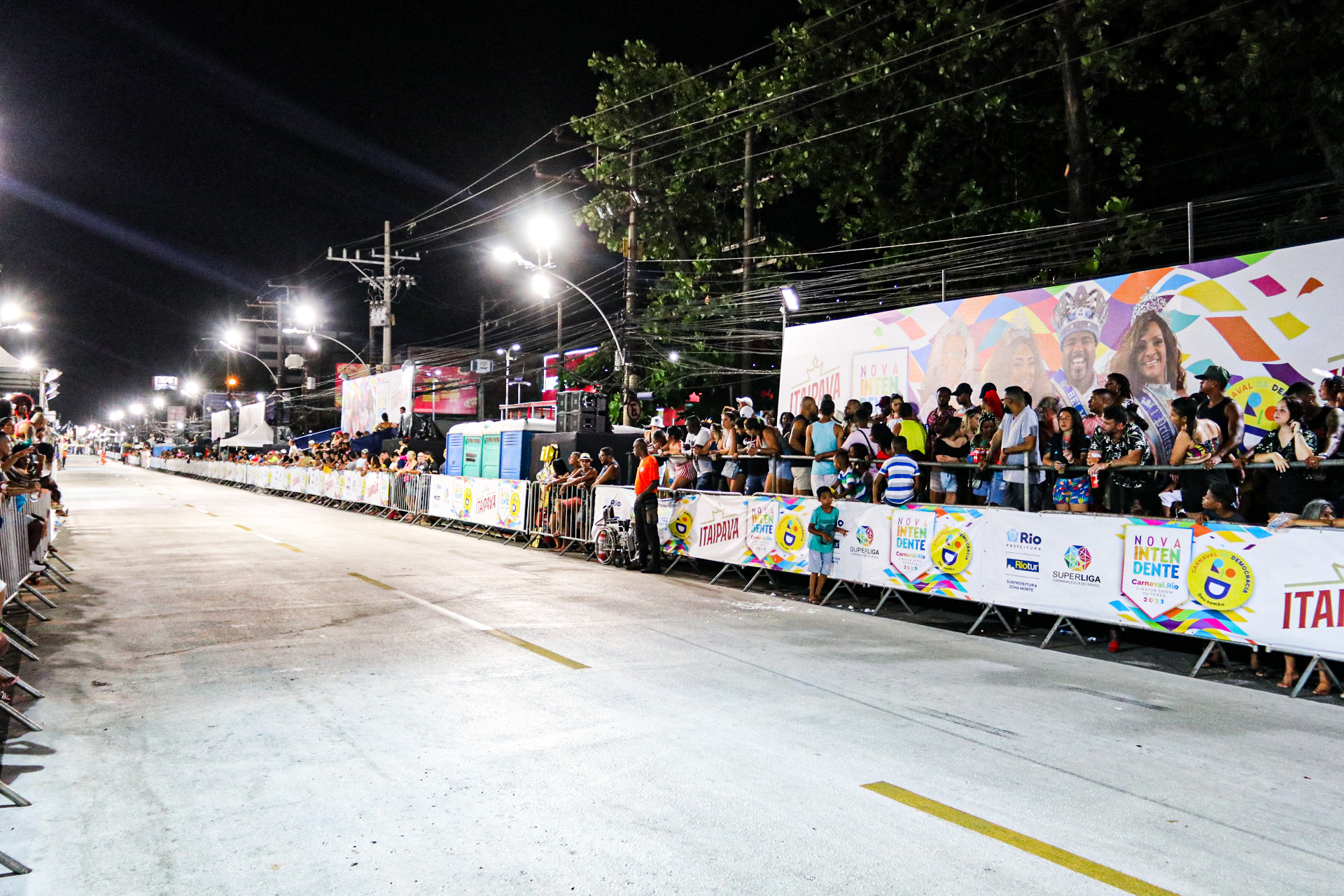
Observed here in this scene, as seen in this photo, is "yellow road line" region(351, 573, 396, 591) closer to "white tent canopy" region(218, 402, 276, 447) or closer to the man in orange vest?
the man in orange vest

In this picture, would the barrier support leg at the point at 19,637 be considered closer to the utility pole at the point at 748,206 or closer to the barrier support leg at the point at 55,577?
the barrier support leg at the point at 55,577

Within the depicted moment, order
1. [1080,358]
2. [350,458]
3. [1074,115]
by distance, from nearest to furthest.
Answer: [1080,358], [1074,115], [350,458]

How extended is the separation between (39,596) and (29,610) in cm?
49

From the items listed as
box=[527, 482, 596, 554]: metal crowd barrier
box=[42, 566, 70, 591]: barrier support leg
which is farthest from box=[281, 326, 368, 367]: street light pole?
box=[42, 566, 70, 591]: barrier support leg

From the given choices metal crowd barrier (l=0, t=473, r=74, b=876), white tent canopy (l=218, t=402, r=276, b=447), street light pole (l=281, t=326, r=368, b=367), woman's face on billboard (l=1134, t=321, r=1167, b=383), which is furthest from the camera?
white tent canopy (l=218, t=402, r=276, b=447)

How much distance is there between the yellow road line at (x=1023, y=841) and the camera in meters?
3.80

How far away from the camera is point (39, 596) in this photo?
10.1 metres

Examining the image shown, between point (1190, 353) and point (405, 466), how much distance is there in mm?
21847

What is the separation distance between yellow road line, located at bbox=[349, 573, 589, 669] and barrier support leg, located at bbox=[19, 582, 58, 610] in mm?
3558

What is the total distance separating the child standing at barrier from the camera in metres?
11.7

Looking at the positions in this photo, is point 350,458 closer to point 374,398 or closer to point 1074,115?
point 374,398

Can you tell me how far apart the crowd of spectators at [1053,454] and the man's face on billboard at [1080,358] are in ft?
0.90

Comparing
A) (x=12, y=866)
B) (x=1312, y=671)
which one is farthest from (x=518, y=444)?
(x=12, y=866)

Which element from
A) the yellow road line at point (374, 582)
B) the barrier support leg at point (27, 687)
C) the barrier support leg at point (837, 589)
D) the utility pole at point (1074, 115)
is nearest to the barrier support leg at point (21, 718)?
the barrier support leg at point (27, 687)
